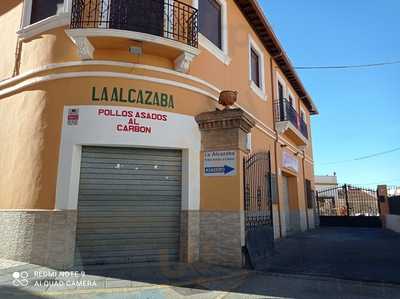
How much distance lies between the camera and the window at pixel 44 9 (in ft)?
27.9

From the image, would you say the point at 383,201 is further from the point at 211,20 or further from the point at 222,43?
the point at 211,20

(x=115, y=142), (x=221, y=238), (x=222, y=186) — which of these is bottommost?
(x=221, y=238)

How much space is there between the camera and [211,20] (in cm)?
1004

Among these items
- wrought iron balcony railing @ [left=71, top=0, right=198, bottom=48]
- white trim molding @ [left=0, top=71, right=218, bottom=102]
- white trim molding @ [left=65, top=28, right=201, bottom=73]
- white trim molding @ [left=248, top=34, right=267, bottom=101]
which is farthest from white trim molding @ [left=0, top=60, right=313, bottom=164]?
white trim molding @ [left=248, top=34, right=267, bottom=101]

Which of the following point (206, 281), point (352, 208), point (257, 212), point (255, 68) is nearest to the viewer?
point (206, 281)

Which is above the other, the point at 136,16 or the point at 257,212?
the point at 136,16

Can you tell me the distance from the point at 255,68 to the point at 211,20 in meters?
3.75

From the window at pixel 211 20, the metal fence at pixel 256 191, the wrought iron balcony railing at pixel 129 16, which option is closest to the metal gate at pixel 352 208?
the metal fence at pixel 256 191

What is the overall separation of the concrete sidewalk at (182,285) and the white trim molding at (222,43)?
234 inches

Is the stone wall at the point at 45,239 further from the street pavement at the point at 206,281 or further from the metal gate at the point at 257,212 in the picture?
the metal gate at the point at 257,212

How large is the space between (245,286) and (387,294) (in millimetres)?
2417

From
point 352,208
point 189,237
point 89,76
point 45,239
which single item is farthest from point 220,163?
point 352,208

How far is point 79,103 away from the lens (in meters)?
7.40

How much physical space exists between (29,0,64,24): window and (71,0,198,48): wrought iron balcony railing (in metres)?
1.26
